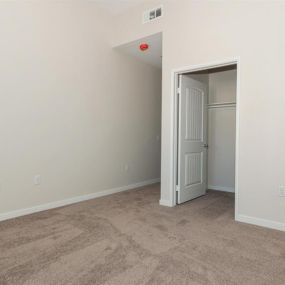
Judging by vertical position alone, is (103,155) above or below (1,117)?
below

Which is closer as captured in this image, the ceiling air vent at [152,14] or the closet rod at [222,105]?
the ceiling air vent at [152,14]

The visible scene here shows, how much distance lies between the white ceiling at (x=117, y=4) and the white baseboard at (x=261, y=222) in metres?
3.65

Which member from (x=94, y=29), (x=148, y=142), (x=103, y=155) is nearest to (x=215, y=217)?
(x=103, y=155)

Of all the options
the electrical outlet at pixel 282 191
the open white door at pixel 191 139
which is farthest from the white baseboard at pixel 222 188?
the electrical outlet at pixel 282 191

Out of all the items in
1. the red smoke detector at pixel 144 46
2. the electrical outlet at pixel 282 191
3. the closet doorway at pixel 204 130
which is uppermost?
the red smoke detector at pixel 144 46

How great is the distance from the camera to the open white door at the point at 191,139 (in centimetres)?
372

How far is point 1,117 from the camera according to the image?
2.97 metres

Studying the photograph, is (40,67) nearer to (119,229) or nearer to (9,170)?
(9,170)

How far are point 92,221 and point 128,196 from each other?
1365mm

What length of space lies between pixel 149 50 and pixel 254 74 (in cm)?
224

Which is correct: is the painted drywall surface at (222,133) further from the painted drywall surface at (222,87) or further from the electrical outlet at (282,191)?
the electrical outlet at (282,191)

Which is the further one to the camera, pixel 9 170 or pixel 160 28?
pixel 160 28

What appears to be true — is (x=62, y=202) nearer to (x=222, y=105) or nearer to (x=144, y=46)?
(x=144, y=46)

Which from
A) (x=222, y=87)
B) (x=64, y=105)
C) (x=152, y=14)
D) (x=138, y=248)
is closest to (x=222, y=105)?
(x=222, y=87)
